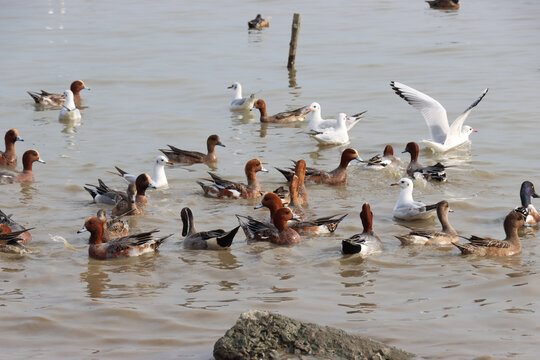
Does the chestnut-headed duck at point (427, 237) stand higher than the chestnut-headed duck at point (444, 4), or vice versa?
the chestnut-headed duck at point (444, 4)

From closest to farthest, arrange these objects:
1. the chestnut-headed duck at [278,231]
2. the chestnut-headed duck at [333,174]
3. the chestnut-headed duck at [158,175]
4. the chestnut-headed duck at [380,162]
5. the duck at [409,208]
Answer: the chestnut-headed duck at [278,231] → the duck at [409,208] → the chestnut-headed duck at [158,175] → the chestnut-headed duck at [333,174] → the chestnut-headed duck at [380,162]

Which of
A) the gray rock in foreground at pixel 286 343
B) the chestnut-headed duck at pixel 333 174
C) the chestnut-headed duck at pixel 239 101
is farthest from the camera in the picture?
the chestnut-headed duck at pixel 239 101

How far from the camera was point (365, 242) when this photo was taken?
11.2 meters

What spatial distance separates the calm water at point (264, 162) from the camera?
29.7ft

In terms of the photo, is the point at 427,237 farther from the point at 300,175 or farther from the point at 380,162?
the point at 380,162

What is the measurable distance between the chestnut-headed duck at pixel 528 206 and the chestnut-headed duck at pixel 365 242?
7.41ft

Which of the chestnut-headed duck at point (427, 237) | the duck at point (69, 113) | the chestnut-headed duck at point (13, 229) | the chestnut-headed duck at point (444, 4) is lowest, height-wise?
the chestnut-headed duck at point (427, 237)

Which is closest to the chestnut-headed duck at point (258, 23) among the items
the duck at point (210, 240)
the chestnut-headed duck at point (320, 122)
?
the chestnut-headed duck at point (320, 122)

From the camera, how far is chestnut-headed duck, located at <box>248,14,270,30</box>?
107ft

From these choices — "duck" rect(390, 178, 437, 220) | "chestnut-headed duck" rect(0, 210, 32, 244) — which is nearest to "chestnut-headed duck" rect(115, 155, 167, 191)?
"chestnut-headed duck" rect(0, 210, 32, 244)

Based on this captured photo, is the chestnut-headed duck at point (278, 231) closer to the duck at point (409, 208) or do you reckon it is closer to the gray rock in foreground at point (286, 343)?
the duck at point (409, 208)

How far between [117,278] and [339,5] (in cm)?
2988

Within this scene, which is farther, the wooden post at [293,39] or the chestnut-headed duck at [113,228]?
the wooden post at [293,39]

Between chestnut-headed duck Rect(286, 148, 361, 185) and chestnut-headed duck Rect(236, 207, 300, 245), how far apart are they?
10.8 ft
